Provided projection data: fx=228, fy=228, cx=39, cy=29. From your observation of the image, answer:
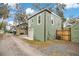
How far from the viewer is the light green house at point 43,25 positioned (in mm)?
2496

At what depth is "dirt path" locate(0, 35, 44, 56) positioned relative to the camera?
2.46 metres

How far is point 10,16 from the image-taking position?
2500mm

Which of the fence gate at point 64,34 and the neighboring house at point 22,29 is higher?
the neighboring house at point 22,29

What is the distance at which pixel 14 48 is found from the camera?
2486mm

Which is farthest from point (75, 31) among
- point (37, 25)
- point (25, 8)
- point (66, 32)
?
point (25, 8)

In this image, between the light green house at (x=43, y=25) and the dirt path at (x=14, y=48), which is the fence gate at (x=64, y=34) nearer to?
the light green house at (x=43, y=25)

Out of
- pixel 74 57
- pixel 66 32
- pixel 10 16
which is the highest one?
pixel 10 16

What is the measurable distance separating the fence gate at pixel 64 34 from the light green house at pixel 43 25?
0.04 metres

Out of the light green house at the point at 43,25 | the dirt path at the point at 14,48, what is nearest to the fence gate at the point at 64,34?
the light green house at the point at 43,25

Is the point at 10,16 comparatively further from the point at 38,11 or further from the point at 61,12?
the point at 61,12

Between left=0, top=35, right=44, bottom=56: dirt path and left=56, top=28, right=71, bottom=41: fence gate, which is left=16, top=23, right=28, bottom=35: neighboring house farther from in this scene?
left=56, top=28, right=71, bottom=41: fence gate

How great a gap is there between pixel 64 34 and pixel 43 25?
9.9 inches

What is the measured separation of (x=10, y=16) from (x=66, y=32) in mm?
638

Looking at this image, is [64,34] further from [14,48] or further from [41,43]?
[14,48]
